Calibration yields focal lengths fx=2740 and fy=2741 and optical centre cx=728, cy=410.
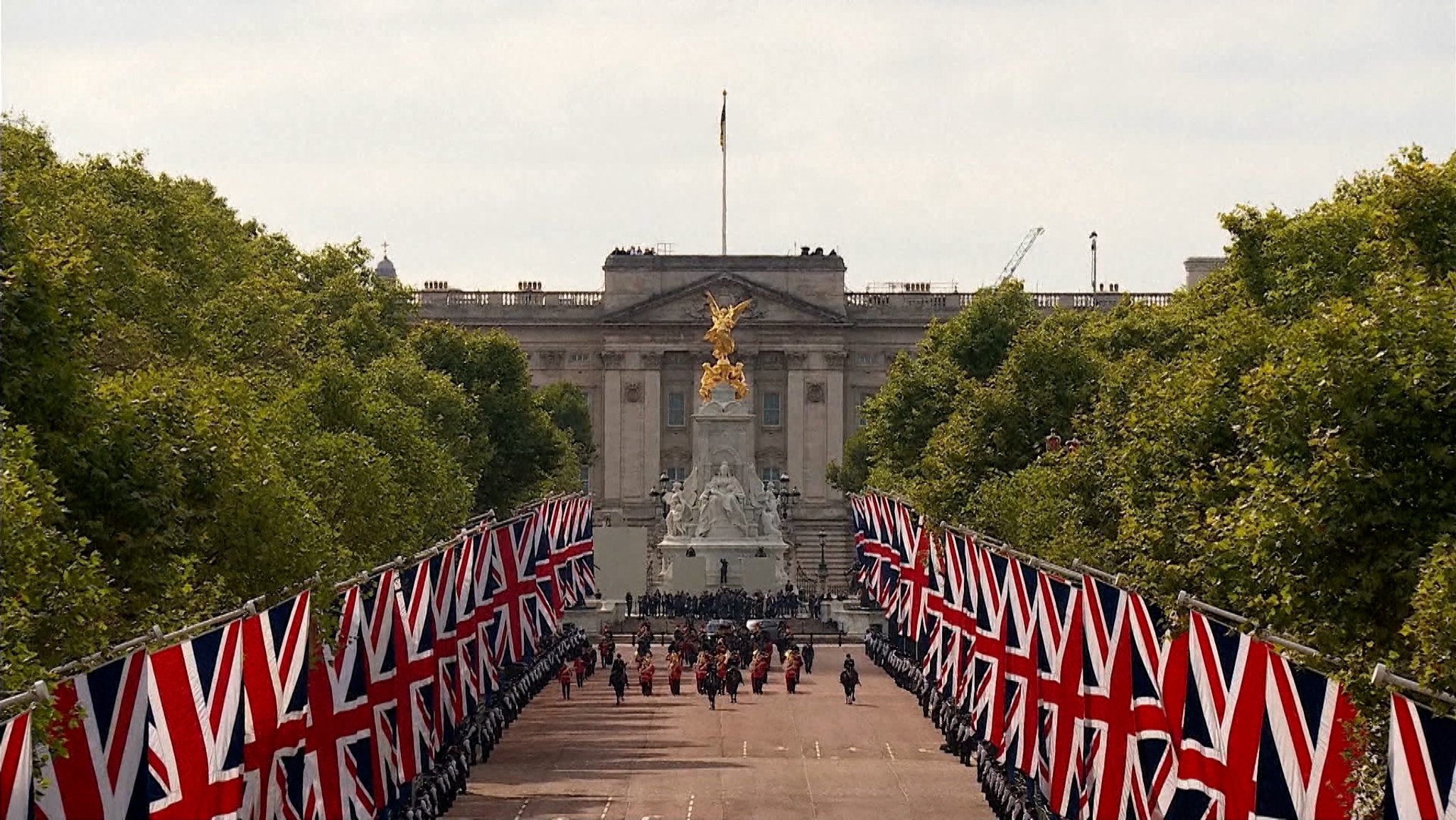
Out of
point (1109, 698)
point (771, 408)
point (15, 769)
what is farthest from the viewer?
point (771, 408)

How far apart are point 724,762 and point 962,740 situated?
18.3 feet

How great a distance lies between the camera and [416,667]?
4825 centimetres

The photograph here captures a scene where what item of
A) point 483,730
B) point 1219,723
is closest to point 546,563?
point 483,730

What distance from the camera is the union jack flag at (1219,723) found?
31.3m

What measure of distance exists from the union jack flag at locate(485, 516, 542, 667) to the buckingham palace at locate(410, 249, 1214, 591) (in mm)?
105846

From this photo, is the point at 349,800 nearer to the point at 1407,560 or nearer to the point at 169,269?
the point at 1407,560

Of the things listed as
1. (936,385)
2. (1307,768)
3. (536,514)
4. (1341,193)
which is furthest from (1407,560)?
(936,385)

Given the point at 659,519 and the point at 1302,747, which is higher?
the point at 1302,747

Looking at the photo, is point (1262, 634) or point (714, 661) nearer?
point (1262, 634)

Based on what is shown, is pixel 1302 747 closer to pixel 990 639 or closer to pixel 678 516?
pixel 990 639

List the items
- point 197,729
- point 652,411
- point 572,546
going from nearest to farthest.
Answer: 1. point 197,729
2. point 572,546
3. point 652,411

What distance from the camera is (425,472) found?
68750 millimetres

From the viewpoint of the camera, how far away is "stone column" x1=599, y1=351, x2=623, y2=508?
7274 inches

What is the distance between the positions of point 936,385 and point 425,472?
3489 cm
